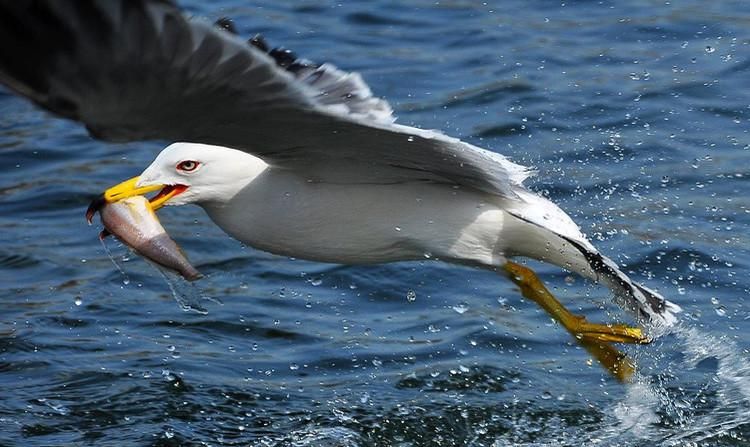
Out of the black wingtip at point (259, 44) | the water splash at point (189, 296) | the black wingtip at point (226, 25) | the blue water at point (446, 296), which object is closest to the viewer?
the black wingtip at point (226, 25)

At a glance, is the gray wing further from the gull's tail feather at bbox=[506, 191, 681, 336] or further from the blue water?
the blue water

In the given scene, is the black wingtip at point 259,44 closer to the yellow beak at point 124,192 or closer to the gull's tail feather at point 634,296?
the yellow beak at point 124,192

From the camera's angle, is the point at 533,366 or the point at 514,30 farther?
the point at 514,30

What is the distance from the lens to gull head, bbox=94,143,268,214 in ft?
18.0

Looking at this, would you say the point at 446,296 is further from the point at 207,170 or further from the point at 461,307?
the point at 207,170

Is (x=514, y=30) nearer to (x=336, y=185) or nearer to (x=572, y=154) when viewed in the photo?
(x=572, y=154)

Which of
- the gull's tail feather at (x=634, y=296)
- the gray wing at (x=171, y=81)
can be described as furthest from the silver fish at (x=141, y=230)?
the gull's tail feather at (x=634, y=296)

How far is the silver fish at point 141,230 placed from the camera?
5.48 metres

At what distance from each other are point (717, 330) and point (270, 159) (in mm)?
2252

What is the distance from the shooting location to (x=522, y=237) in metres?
5.69

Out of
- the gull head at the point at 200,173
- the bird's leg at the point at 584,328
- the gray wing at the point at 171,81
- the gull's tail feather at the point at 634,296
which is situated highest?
the gray wing at the point at 171,81

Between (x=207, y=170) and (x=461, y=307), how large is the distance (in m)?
1.82

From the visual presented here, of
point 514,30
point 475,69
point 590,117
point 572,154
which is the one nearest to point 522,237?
point 572,154

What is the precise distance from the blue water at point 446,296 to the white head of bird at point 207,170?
95cm
